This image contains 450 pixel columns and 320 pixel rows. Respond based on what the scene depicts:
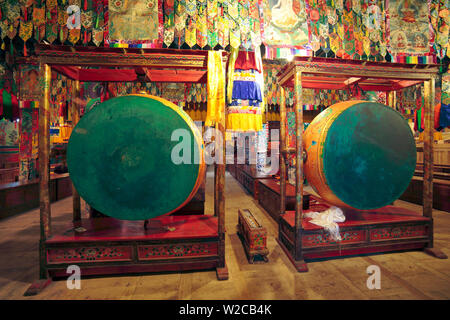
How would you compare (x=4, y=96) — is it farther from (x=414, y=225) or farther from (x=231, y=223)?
(x=414, y=225)

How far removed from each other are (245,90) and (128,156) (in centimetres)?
215

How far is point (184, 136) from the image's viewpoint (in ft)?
7.00

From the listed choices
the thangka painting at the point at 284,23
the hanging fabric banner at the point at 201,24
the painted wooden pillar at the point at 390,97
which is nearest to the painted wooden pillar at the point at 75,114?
the hanging fabric banner at the point at 201,24

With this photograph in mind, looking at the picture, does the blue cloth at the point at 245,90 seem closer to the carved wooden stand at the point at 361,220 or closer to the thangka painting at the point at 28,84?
the carved wooden stand at the point at 361,220

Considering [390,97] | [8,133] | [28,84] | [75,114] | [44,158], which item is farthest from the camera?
[8,133]

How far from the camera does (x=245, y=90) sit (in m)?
3.35

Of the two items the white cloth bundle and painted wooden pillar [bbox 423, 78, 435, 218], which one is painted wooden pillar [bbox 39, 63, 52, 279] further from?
painted wooden pillar [bbox 423, 78, 435, 218]

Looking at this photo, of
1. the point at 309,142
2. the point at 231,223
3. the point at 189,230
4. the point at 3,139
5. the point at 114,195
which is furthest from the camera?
the point at 3,139

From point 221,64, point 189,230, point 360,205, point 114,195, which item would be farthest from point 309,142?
point 114,195

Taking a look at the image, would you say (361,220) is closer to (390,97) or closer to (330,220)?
(330,220)

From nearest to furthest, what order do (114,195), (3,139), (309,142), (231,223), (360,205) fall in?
1. (114,195)
2. (360,205)
3. (309,142)
4. (231,223)
5. (3,139)

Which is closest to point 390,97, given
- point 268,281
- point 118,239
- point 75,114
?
point 268,281

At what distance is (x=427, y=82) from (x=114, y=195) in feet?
13.3

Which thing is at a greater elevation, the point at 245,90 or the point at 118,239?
the point at 245,90
